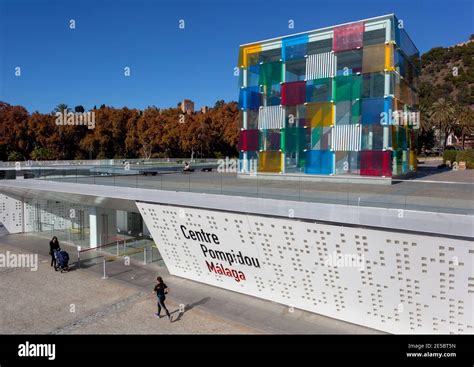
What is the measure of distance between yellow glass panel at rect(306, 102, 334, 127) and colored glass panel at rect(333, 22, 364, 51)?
2.99 meters

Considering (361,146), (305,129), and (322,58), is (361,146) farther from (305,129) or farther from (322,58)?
(322,58)

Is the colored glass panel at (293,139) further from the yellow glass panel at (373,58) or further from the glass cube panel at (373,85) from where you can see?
the yellow glass panel at (373,58)

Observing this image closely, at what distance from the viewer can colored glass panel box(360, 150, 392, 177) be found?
17.3m

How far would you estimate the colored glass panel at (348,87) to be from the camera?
60.2 feet

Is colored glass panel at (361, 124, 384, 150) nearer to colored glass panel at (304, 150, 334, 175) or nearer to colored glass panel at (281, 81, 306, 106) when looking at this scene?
colored glass panel at (304, 150, 334, 175)

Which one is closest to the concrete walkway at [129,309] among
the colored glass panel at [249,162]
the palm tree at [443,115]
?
the colored glass panel at [249,162]

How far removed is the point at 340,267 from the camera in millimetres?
9672

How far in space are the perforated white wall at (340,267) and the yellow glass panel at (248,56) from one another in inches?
505

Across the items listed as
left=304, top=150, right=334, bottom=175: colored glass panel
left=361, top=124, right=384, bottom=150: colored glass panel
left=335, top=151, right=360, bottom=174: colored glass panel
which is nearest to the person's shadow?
left=304, top=150, right=334, bottom=175: colored glass panel

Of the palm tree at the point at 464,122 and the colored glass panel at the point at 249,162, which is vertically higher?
the palm tree at the point at 464,122

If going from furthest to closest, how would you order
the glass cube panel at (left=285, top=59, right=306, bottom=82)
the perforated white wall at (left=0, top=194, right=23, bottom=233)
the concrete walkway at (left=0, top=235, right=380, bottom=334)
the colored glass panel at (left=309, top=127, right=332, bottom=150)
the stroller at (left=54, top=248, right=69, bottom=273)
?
1. the perforated white wall at (left=0, top=194, right=23, bottom=233)
2. the glass cube panel at (left=285, top=59, right=306, bottom=82)
3. the colored glass panel at (left=309, top=127, right=332, bottom=150)
4. the stroller at (left=54, top=248, right=69, bottom=273)
5. the concrete walkway at (left=0, top=235, right=380, bottom=334)

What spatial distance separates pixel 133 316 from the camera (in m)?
10.7

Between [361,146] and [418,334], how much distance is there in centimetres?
1102

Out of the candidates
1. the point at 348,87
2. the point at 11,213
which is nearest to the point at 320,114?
the point at 348,87
